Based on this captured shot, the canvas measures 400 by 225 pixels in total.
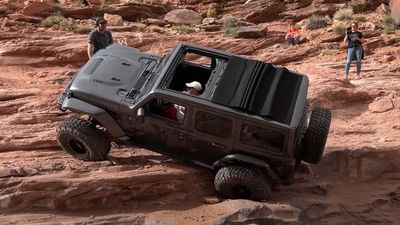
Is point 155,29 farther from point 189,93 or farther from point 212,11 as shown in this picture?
point 189,93

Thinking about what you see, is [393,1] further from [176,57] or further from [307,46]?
[176,57]

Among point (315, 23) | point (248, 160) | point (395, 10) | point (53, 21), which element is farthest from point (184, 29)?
point (248, 160)

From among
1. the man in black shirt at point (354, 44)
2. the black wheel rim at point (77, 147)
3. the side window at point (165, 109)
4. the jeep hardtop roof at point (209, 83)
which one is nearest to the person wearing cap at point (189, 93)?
the side window at point (165, 109)

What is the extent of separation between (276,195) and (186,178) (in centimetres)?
130

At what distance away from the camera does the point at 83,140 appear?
703 centimetres

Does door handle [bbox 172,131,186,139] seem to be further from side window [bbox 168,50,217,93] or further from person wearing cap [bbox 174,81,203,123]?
side window [bbox 168,50,217,93]

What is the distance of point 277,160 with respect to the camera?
269 inches

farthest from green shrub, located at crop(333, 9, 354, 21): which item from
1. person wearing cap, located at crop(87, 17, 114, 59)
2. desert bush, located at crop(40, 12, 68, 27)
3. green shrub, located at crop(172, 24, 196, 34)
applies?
person wearing cap, located at crop(87, 17, 114, 59)

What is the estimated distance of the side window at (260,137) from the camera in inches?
263

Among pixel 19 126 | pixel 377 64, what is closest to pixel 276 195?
pixel 19 126

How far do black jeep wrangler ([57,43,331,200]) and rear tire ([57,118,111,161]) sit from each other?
13mm

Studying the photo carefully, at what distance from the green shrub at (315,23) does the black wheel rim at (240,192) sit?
11718 millimetres

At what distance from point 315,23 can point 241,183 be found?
12051 mm

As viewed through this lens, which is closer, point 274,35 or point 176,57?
point 176,57
